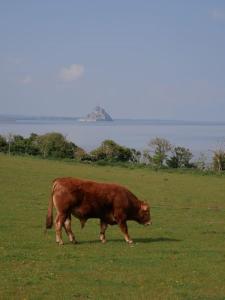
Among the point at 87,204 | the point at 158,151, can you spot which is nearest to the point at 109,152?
the point at 158,151

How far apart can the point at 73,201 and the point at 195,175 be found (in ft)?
104

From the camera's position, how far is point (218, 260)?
13.1 m

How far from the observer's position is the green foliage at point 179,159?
2195 inches

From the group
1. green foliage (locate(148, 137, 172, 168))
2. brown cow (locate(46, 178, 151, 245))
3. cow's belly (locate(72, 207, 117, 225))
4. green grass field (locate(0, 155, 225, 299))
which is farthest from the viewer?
green foliage (locate(148, 137, 172, 168))

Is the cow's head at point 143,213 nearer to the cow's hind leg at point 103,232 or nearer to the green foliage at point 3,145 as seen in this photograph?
the cow's hind leg at point 103,232

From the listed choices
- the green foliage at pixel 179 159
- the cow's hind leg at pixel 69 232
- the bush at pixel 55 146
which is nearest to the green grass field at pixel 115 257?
the cow's hind leg at pixel 69 232

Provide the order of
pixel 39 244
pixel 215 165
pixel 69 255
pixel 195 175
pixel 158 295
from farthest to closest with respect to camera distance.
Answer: pixel 215 165, pixel 195 175, pixel 39 244, pixel 69 255, pixel 158 295

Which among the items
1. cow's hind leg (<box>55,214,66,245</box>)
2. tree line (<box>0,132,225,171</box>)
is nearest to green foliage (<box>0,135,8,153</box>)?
tree line (<box>0,132,225,171</box>)

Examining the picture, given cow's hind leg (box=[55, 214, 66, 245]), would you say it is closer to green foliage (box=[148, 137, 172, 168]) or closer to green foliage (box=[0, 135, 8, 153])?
green foliage (box=[148, 137, 172, 168])

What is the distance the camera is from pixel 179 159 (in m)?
56.2

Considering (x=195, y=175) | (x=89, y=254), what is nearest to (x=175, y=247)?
(x=89, y=254)

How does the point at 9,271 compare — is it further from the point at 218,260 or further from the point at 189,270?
the point at 218,260

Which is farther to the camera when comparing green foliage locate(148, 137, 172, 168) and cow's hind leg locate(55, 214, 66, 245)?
green foliage locate(148, 137, 172, 168)

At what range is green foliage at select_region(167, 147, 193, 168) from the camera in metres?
55.8
